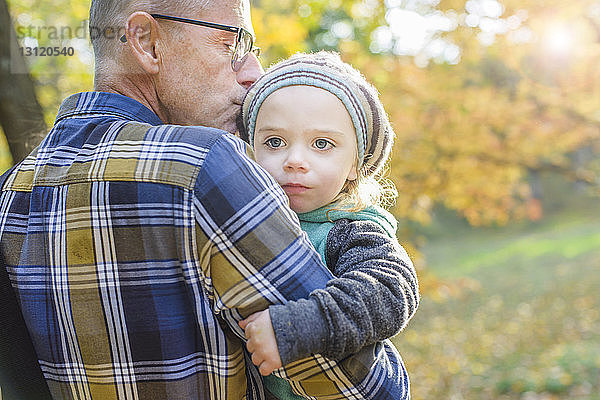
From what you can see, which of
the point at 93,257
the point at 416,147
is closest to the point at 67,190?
the point at 93,257

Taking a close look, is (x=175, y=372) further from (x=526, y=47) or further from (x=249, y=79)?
(x=526, y=47)

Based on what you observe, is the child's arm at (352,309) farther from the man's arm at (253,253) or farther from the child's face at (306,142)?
the child's face at (306,142)

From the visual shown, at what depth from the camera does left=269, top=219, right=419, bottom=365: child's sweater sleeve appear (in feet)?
3.99

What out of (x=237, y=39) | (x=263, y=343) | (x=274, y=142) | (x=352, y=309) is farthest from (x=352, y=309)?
(x=237, y=39)

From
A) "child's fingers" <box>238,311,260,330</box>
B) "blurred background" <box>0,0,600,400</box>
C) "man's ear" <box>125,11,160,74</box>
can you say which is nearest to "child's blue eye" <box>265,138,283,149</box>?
"man's ear" <box>125,11,160,74</box>

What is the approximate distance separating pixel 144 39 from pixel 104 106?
0.24 m

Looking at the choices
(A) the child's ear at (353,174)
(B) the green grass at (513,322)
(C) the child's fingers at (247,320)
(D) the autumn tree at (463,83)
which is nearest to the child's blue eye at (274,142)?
(A) the child's ear at (353,174)

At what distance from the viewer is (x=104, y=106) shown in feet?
5.07

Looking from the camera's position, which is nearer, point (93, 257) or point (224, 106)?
point (93, 257)

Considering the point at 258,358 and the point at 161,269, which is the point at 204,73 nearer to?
the point at 161,269

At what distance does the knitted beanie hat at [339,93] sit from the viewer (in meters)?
1.66

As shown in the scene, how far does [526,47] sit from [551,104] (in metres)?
0.62

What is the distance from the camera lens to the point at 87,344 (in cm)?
135

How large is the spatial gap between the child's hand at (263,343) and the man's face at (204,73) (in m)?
0.76
